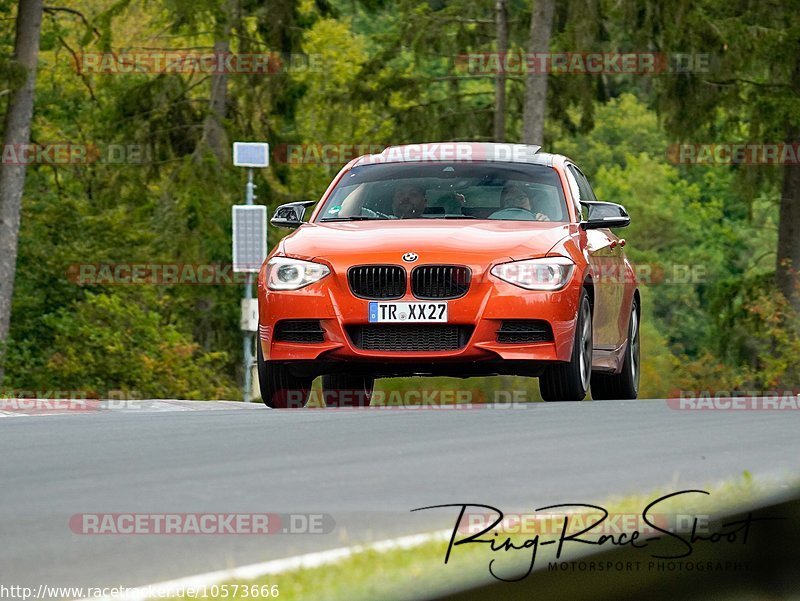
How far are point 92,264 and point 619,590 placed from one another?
3290 centimetres

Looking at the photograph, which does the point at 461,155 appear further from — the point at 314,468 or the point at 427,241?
the point at 314,468

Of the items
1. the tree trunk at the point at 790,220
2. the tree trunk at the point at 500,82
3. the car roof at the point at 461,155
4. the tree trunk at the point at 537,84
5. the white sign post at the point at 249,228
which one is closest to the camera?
the car roof at the point at 461,155

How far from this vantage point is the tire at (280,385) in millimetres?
12266

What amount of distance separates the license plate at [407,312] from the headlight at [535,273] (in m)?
0.43

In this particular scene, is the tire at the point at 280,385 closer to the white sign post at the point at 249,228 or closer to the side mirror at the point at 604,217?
the side mirror at the point at 604,217

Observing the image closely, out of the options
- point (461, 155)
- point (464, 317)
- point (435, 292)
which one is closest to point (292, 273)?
point (435, 292)

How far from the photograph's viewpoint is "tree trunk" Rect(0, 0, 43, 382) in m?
30.1

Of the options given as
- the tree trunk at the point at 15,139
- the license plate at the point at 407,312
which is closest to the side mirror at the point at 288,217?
the license plate at the point at 407,312

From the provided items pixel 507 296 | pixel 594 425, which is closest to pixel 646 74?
pixel 507 296

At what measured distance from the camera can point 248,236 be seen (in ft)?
107

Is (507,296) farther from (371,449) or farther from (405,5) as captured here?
(405,5)

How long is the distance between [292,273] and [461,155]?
7.51 feet

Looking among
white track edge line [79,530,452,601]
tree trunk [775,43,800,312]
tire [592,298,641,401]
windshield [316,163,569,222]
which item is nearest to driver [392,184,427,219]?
windshield [316,163,569,222]

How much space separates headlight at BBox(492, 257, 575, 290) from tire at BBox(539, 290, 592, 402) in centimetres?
37
